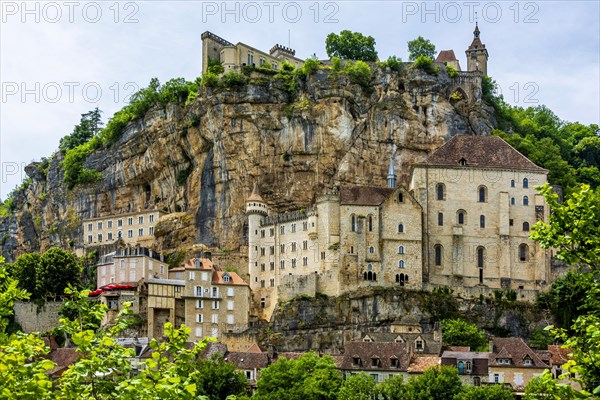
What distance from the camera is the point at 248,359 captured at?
8475 cm

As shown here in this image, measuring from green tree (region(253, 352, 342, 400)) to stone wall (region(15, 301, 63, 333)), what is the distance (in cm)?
2933

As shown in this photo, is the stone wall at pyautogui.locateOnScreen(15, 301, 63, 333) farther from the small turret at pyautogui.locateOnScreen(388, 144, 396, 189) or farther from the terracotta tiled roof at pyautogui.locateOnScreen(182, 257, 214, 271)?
the small turret at pyautogui.locateOnScreen(388, 144, 396, 189)

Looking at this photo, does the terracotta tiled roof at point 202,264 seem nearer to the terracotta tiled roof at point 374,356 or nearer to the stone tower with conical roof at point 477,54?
the terracotta tiled roof at point 374,356

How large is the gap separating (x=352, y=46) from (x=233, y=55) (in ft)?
47.1

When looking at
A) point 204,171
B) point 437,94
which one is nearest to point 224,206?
point 204,171

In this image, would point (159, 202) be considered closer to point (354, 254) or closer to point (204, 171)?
point (204, 171)

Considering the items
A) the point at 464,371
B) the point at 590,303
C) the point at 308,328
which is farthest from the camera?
the point at 308,328

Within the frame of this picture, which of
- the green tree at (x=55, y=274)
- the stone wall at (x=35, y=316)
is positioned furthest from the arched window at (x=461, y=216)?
the stone wall at (x=35, y=316)

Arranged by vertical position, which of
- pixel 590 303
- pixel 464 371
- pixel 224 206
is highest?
pixel 224 206

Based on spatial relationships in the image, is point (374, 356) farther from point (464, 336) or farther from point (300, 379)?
point (464, 336)

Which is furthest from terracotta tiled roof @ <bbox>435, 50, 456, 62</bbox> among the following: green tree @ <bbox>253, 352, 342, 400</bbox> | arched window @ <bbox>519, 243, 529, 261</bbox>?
green tree @ <bbox>253, 352, 342, 400</bbox>

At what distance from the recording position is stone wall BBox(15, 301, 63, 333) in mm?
99375

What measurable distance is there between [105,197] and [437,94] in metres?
40.7

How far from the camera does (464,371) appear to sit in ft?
259
